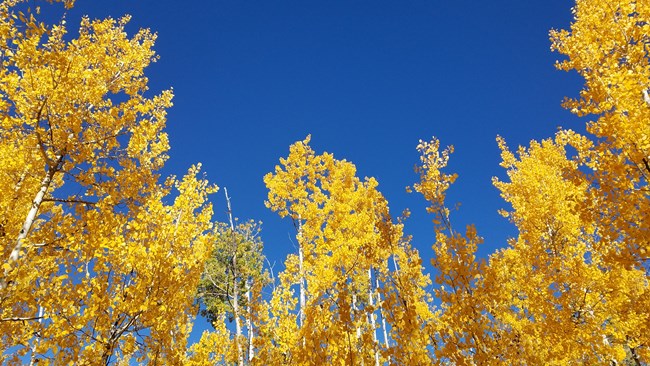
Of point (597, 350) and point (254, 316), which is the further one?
point (254, 316)

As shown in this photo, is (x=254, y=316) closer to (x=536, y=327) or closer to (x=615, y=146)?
(x=536, y=327)

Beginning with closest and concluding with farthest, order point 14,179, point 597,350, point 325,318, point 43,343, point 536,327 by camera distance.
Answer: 1. point 43,343
2. point 325,318
3. point 14,179
4. point 597,350
5. point 536,327

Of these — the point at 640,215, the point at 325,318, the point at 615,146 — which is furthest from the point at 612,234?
the point at 325,318

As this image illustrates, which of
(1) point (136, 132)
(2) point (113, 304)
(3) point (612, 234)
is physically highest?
(1) point (136, 132)

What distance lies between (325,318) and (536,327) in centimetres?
506

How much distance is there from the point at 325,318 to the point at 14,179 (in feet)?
16.6

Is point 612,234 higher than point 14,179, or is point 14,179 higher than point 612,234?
point 14,179

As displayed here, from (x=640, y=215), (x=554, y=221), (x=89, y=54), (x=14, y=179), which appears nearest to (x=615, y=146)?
(x=640, y=215)

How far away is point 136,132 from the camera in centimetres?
471

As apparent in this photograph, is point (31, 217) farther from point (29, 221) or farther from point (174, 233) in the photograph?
point (174, 233)

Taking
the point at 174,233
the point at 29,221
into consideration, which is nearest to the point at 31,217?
the point at 29,221

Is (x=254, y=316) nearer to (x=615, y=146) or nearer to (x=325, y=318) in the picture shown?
(x=325, y=318)

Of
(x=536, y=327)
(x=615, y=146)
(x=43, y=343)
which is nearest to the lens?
(x=43, y=343)

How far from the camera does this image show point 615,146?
3816 millimetres
